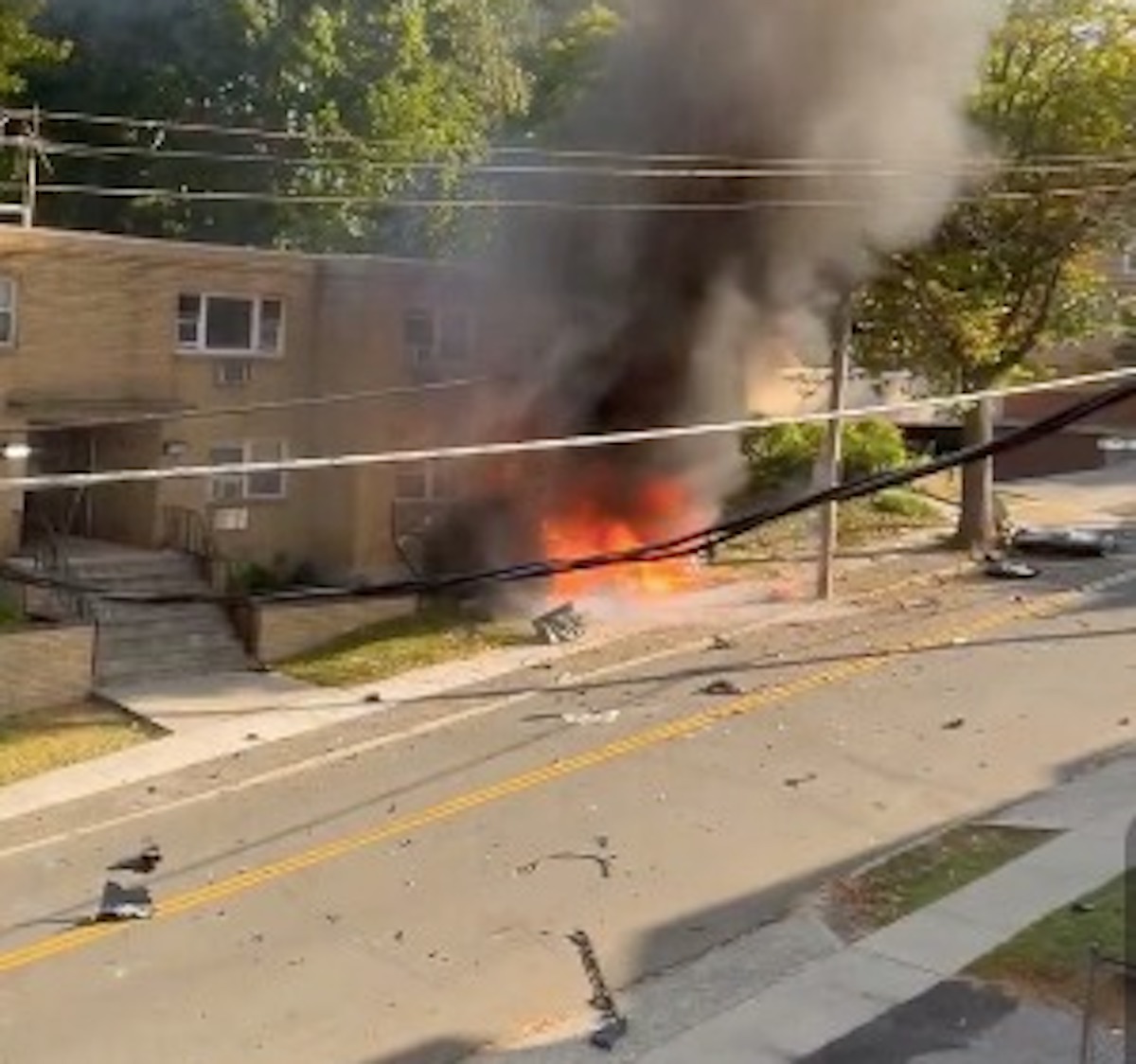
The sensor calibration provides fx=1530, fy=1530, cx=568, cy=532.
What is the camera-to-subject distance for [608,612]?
20.9 metres

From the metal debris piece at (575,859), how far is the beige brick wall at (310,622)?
7.87 m

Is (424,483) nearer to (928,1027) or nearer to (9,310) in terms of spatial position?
(9,310)

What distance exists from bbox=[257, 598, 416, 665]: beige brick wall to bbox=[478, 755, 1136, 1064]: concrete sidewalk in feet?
33.5

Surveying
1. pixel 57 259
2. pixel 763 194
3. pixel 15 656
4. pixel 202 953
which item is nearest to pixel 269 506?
pixel 57 259

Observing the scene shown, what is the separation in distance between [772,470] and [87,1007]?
19503 millimetres

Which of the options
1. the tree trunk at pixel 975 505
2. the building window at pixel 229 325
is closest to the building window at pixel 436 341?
the building window at pixel 229 325

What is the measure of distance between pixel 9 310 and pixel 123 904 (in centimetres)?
1063

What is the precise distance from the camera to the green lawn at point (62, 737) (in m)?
15.2

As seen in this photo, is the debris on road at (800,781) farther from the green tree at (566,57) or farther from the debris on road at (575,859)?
the green tree at (566,57)

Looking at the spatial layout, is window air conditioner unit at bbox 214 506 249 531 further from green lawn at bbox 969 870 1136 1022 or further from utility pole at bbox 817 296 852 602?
green lawn at bbox 969 870 1136 1022

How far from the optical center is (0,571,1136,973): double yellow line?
10.7 metres

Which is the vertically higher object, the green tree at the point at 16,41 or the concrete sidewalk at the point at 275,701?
the green tree at the point at 16,41

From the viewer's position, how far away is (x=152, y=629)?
18.7m

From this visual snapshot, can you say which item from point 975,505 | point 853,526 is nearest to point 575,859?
point 975,505
